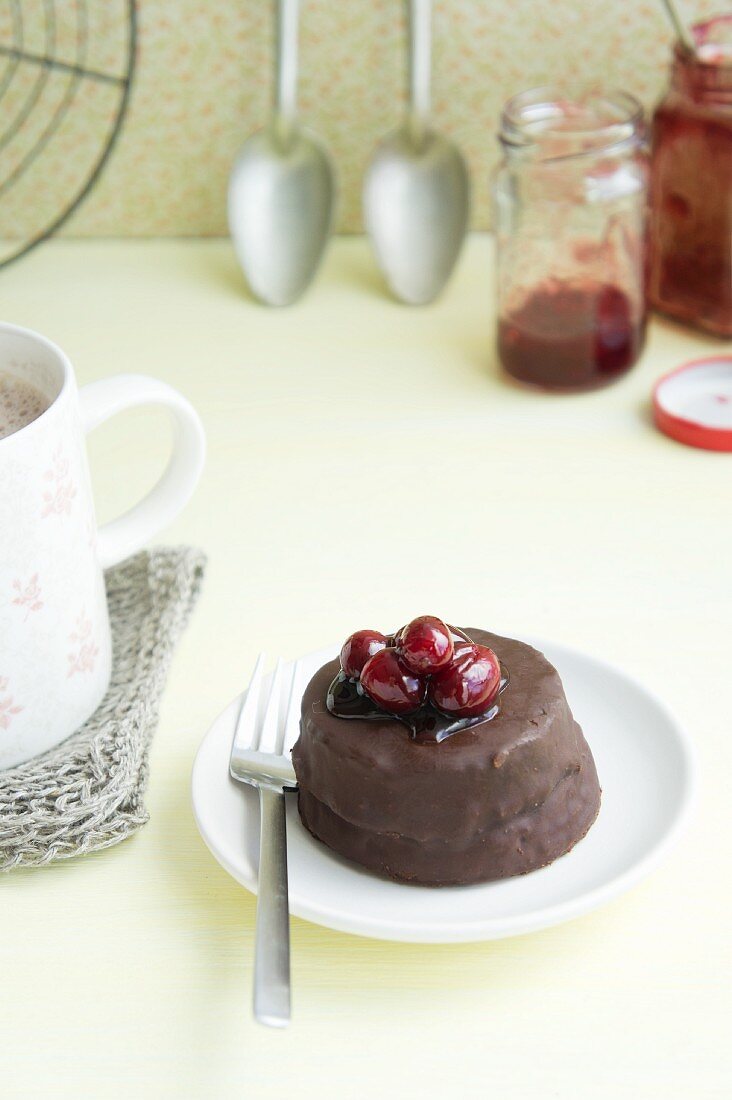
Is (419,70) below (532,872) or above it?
above

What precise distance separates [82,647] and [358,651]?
0.48 ft

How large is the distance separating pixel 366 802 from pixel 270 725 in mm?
88

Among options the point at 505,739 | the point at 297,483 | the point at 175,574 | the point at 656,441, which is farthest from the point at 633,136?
the point at 505,739

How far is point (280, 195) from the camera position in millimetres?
1116

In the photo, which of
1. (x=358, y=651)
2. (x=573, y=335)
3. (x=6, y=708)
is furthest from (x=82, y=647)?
(x=573, y=335)

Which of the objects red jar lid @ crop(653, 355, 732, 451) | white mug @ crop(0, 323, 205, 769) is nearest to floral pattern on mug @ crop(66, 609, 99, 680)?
white mug @ crop(0, 323, 205, 769)

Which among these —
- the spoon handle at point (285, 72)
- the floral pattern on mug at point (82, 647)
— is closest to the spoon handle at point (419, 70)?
the spoon handle at point (285, 72)

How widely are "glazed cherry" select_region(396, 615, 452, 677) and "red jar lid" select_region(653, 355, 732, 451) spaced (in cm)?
43

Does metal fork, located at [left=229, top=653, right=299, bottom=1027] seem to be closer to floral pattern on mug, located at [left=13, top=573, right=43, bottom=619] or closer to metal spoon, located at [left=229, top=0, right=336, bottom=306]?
floral pattern on mug, located at [left=13, top=573, right=43, bottom=619]

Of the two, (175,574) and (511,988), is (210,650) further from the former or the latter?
(511,988)

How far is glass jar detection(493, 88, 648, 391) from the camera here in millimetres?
942

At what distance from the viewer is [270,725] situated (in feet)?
1.90

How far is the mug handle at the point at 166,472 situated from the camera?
0.62 meters

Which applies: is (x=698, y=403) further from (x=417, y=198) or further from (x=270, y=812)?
(x=270, y=812)
